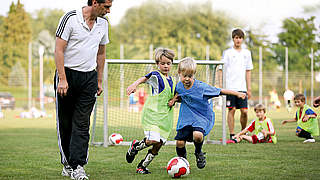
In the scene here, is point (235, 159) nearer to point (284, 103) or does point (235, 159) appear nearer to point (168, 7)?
point (284, 103)

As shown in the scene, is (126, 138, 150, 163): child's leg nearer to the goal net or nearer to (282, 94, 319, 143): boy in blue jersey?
the goal net

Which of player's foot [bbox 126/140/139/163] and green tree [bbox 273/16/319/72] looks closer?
player's foot [bbox 126/140/139/163]

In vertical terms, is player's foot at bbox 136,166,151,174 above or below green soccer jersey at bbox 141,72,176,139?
below

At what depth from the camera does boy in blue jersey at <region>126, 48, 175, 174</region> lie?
5.24 m

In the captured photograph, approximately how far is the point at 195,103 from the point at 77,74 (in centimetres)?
140

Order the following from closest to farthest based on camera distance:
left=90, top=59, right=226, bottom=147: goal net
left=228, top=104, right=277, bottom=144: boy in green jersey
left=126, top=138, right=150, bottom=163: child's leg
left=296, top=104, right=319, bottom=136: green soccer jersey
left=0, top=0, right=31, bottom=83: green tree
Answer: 1. left=126, top=138, right=150, bottom=163: child's leg
2. left=90, top=59, right=226, bottom=147: goal net
3. left=228, top=104, right=277, bottom=144: boy in green jersey
4. left=296, top=104, right=319, bottom=136: green soccer jersey
5. left=0, top=0, right=31, bottom=83: green tree

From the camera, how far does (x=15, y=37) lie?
37.5 m

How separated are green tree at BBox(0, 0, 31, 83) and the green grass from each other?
26.7m

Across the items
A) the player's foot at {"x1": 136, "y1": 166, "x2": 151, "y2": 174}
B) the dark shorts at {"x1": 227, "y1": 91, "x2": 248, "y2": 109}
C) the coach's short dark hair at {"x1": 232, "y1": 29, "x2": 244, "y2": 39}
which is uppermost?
the coach's short dark hair at {"x1": 232, "y1": 29, "x2": 244, "y2": 39}

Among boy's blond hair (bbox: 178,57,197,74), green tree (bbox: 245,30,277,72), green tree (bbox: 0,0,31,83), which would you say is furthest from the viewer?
green tree (bbox: 0,0,31,83)

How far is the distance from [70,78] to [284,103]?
2757 centimetres

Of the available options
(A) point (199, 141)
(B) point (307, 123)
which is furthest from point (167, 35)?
(A) point (199, 141)

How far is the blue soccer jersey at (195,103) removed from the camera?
17.3ft

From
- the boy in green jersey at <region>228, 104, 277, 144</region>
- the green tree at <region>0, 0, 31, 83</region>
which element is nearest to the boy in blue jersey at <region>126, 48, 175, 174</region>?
the boy in green jersey at <region>228, 104, 277, 144</region>
